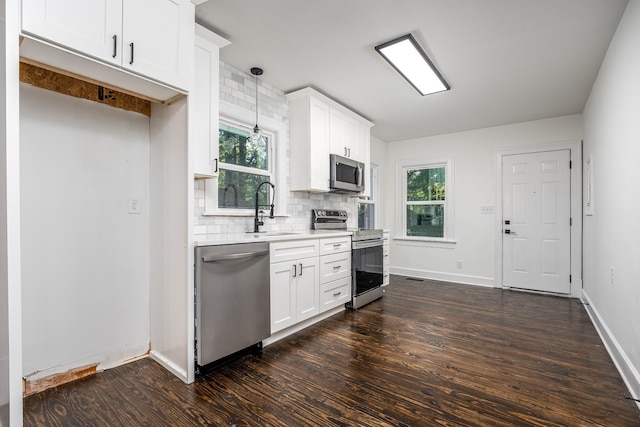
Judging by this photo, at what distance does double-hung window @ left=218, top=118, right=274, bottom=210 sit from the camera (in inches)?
115

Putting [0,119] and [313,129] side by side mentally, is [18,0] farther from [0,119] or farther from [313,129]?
[313,129]

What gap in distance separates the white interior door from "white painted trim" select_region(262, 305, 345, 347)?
2.97m

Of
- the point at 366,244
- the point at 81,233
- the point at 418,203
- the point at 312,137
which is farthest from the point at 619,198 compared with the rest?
the point at 81,233

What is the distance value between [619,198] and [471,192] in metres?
2.80

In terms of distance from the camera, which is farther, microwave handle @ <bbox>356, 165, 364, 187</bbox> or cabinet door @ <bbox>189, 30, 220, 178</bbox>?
microwave handle @ <bbox>356, 165, 364, 187</bbox>

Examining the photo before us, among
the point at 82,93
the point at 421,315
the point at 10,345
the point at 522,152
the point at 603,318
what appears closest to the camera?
the point at 10,345

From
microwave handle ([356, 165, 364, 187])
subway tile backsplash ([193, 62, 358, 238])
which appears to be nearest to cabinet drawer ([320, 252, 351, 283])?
subway tile backsplash ([193, 62, 358, 238])

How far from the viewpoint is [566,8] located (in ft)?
6.98

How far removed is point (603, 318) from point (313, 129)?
3235 mm

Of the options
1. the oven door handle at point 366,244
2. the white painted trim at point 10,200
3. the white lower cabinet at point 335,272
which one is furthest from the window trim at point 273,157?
the white painted trim at point 10,200

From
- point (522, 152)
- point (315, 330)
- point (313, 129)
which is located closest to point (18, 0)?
point (313, 129)

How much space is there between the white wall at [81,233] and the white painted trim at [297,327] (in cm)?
92

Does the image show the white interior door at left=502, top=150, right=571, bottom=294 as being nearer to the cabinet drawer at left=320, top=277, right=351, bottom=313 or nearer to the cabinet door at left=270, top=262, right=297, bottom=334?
the cabinet drawer at left=320, top=277, right=351, bottom=313

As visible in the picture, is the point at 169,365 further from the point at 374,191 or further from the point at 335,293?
the point at 374,191
